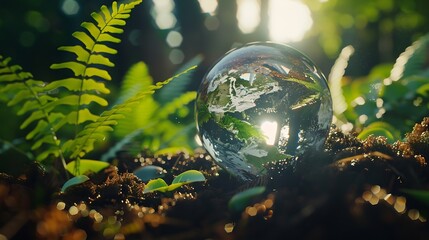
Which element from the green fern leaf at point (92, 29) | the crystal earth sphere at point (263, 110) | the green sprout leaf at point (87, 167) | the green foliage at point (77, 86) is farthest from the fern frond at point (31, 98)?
the crystal earth sphere at point (263, 110)

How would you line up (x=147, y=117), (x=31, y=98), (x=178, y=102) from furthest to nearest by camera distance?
(x=147, y=117) → (x=178, y=102) → (x=31, y=98)

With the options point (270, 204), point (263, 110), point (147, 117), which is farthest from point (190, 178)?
point (147, 117)

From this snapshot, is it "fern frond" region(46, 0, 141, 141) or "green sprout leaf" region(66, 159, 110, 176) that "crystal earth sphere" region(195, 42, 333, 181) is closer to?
"fern frond" region(46, 0, 141, 141)

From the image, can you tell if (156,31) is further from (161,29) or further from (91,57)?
(91,57)

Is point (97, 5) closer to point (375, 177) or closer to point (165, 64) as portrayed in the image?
point (165, 64)

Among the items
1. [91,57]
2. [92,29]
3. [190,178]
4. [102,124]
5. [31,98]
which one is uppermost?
[92,29]

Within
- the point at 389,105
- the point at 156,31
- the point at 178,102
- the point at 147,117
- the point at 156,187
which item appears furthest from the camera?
the point at 156,31
